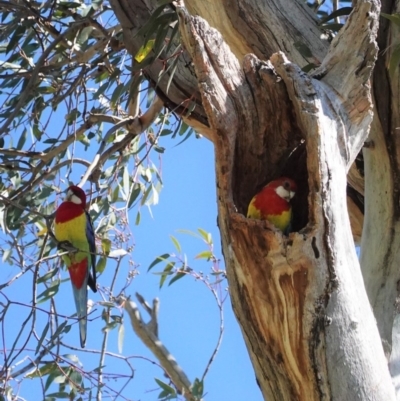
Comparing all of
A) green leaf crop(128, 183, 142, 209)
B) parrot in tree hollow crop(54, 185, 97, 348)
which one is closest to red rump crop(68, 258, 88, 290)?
parrot in tree hollow crop(54, 185, 97, 348)

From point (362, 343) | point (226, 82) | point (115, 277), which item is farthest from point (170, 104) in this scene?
point (362, 343)

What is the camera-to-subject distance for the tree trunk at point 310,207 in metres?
1.63

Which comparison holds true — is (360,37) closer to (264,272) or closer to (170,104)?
(264,272)

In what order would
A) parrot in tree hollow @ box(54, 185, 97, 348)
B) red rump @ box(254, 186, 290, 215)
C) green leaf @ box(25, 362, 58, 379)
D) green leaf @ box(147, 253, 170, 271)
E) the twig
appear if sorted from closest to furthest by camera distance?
red rump @ box(254, 186, 290, 215) < the twig < green leaf @ box(25, 362, 58, 379) < green leaf @ box(147, 253, 170, 271) < parrot in tree hollow @ box(54, 185, 97, 348)

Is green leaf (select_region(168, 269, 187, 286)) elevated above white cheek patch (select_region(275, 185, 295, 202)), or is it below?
above

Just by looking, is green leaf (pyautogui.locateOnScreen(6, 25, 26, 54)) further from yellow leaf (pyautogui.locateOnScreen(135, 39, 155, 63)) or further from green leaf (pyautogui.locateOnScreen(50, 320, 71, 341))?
green leaf (pyautogui.locateOnScreen(50, 320, 71, 341))

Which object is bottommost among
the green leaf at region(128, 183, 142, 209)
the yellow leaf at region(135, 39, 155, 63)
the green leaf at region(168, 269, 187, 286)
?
the green leaf at region(168, 269, 187, 286)

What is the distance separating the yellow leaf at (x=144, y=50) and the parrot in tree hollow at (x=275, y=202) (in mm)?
758

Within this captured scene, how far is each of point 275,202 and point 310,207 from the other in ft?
1.39

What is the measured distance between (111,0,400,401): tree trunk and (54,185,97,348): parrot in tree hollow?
1401mm

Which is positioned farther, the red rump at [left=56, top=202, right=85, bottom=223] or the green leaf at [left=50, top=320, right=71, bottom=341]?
the red rump at [left=56, top=202, right=85, bottom=223]

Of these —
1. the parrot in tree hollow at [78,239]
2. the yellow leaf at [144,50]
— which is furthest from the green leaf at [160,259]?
the yellow leaf at [144,50]

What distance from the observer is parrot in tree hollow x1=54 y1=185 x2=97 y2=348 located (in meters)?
3.46

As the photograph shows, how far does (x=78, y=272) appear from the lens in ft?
11.8
